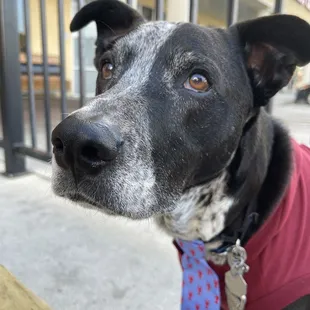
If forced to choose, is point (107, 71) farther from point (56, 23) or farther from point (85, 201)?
point (56, 23)

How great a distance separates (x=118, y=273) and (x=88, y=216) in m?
0.66

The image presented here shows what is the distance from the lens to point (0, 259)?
80.4 inches

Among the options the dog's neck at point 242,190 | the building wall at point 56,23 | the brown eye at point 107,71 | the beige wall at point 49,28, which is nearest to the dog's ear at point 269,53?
the dog's neck at point 242,190

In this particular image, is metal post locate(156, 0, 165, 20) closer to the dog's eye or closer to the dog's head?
the dog's head

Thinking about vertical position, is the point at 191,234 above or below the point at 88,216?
above

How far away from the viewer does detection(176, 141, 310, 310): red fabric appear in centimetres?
129

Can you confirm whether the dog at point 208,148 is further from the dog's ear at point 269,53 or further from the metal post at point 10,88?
the metal post at point 10,88

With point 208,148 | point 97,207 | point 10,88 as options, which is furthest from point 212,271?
point 10,88

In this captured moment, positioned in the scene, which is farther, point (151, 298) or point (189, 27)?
point (151, 298)

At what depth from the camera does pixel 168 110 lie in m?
1.23

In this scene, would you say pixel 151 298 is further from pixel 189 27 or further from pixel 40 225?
pixel 189 27

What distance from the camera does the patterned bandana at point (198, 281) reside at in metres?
1.43

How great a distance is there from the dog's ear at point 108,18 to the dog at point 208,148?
285 millimetres

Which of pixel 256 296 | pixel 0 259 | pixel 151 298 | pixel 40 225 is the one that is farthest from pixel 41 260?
pixel 256 296
